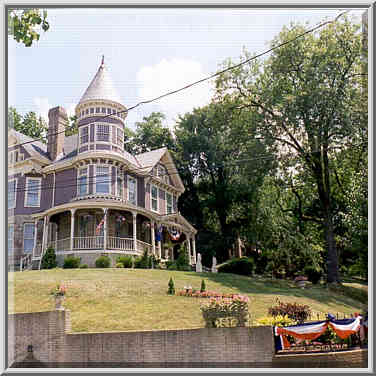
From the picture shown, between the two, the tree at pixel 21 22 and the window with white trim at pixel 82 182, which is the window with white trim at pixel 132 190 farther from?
the tree at pixel 21 22

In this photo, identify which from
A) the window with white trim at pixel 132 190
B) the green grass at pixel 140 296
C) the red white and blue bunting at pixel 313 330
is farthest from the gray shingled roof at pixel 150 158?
the red white and blue bunting at pixel 313 330

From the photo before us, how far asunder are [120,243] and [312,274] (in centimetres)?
916

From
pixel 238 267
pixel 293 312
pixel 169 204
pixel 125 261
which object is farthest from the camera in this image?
pixel 169 204

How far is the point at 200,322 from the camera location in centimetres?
1202

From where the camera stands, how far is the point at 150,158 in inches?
998

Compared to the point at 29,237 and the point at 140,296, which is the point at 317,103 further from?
the point at 29,237

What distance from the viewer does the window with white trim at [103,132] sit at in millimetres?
22359

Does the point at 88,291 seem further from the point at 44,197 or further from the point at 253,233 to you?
the point at 253,233

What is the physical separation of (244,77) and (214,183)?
6550mm

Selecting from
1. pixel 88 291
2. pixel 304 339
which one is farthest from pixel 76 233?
pixel 304 339

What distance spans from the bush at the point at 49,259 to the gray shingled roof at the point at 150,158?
701 centimetres

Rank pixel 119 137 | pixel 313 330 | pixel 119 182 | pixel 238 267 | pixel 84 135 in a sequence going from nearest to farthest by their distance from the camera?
1. pixel 313 330
2. pixel 119 182
3. pixel 238 267
4. pixel 84 135
5. pixel 119 137

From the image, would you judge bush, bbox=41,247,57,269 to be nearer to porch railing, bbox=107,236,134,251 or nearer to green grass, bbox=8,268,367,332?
green grass, bbox=8,268,367,332

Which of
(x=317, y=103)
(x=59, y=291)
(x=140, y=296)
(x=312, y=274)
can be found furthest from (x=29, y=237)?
(x=317, y=103)
